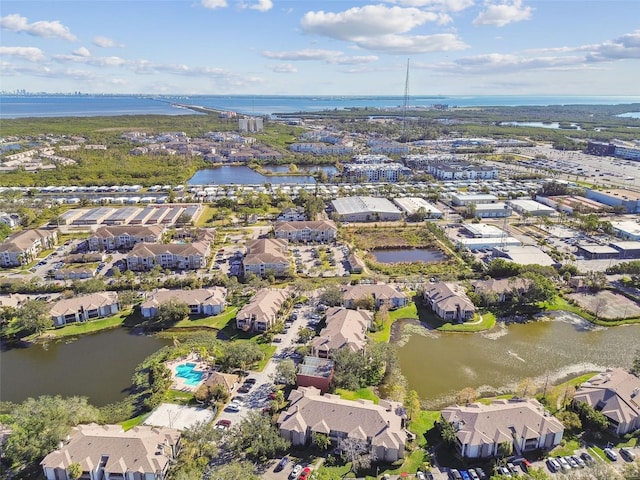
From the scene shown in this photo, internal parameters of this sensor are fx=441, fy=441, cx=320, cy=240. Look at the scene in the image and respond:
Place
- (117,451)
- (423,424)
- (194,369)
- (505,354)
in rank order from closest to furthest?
(117,451) → (423,424) → (194,369) → (505,354)

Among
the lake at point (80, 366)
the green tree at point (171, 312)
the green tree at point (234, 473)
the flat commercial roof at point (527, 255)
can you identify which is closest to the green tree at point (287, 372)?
the green tree at point (234, 473)

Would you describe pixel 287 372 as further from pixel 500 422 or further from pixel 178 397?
pixel 500 422

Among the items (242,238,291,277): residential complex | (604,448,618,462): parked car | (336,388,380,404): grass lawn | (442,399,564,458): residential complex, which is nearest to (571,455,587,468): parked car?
(442,399,564,458): residential complex

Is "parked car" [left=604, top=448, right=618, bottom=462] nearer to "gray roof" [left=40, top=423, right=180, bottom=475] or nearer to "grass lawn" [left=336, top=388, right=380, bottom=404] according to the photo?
"grass lawn" [left=336, top=388, right=380, bottom=404]

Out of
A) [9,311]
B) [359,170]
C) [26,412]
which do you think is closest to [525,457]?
[26,412]

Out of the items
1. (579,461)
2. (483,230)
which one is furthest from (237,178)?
(579,461)
